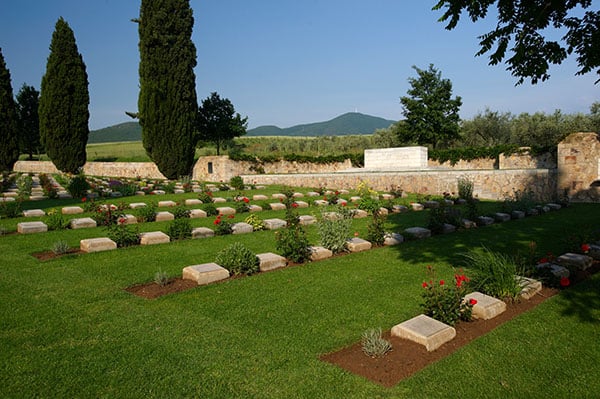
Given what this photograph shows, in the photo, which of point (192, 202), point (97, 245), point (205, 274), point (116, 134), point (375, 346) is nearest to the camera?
point (375, 346)

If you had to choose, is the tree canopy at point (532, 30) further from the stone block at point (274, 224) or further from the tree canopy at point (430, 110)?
the tree canopy at point (430, 110)

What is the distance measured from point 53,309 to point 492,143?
3487 centimetres

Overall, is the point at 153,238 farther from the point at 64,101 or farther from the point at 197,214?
the point at 64,101

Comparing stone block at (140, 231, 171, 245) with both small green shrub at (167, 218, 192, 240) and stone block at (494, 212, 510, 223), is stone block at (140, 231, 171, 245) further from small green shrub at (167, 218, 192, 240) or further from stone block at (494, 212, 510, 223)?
stone block at (494, 212, 510, 223)

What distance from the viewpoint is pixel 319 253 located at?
6555mm

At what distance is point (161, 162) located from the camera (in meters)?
23.1

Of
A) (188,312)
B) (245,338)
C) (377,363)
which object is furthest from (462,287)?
(188,312)

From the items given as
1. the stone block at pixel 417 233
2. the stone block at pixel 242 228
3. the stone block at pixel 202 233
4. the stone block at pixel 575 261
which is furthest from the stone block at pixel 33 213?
the stone block at pixel 575 261

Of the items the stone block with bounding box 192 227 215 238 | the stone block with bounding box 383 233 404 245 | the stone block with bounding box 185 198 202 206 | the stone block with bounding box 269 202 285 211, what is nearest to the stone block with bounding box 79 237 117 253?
the stone block with bounding box 192 227 215 238

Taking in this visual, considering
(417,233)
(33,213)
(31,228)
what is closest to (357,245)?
(417,233)

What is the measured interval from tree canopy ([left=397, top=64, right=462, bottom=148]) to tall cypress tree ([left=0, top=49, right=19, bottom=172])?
97.8ft

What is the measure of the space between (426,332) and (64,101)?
1165 inches

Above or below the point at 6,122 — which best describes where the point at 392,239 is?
below

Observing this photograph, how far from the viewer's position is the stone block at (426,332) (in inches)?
131
